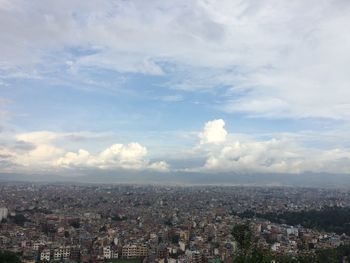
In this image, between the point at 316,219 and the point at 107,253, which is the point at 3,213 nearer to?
the point at 107,253

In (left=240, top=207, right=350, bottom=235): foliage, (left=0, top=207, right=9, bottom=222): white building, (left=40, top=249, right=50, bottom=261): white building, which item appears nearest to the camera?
(left=40, top=249, right=50, bottom=261): white building

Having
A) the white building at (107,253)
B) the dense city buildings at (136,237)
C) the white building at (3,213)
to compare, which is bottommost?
the white building at (107,253)

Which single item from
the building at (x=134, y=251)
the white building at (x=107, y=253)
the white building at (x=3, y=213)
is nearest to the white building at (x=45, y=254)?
the white building at (x=107, y=253)

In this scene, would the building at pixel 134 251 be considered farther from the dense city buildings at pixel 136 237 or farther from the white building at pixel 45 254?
the white building at pixel 45 254

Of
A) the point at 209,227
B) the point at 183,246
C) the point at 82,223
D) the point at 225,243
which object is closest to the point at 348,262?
the point at 225,243

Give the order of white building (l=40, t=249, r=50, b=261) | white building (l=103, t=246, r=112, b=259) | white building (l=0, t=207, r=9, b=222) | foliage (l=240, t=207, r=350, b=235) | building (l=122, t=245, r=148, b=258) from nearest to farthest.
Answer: white building (l=40, t=249, r=50, b=261)
white building (l=103, t=246, r=112, b=259)
building (l=122, t=245, r=148, b=258)
foliage (l=240, t=207, r=350, b=235)
white building (l=0, t=207, r=9, b=222)

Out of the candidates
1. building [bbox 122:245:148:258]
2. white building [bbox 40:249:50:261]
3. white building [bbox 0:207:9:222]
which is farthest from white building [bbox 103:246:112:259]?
white building [bbox 0:207:9:222]

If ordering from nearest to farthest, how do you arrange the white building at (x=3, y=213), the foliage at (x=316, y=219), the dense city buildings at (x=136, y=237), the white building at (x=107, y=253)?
1. the dense city buildings at (x=136, y=237)
2. the white building at (x=107, y=253)
3. the foliage at (x=316, y=219)
4. the white building at (x=3, y=213)

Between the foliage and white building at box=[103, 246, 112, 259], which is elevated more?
the foliage

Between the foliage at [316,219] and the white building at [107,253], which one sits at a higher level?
the foliage at [316,219]

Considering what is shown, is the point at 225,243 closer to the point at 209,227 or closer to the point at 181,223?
the point at 209,227

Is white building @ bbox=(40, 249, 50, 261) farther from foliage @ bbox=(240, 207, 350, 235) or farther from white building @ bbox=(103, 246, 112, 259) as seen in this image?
foliage @ bbox=(240, 207, 350, 235)
